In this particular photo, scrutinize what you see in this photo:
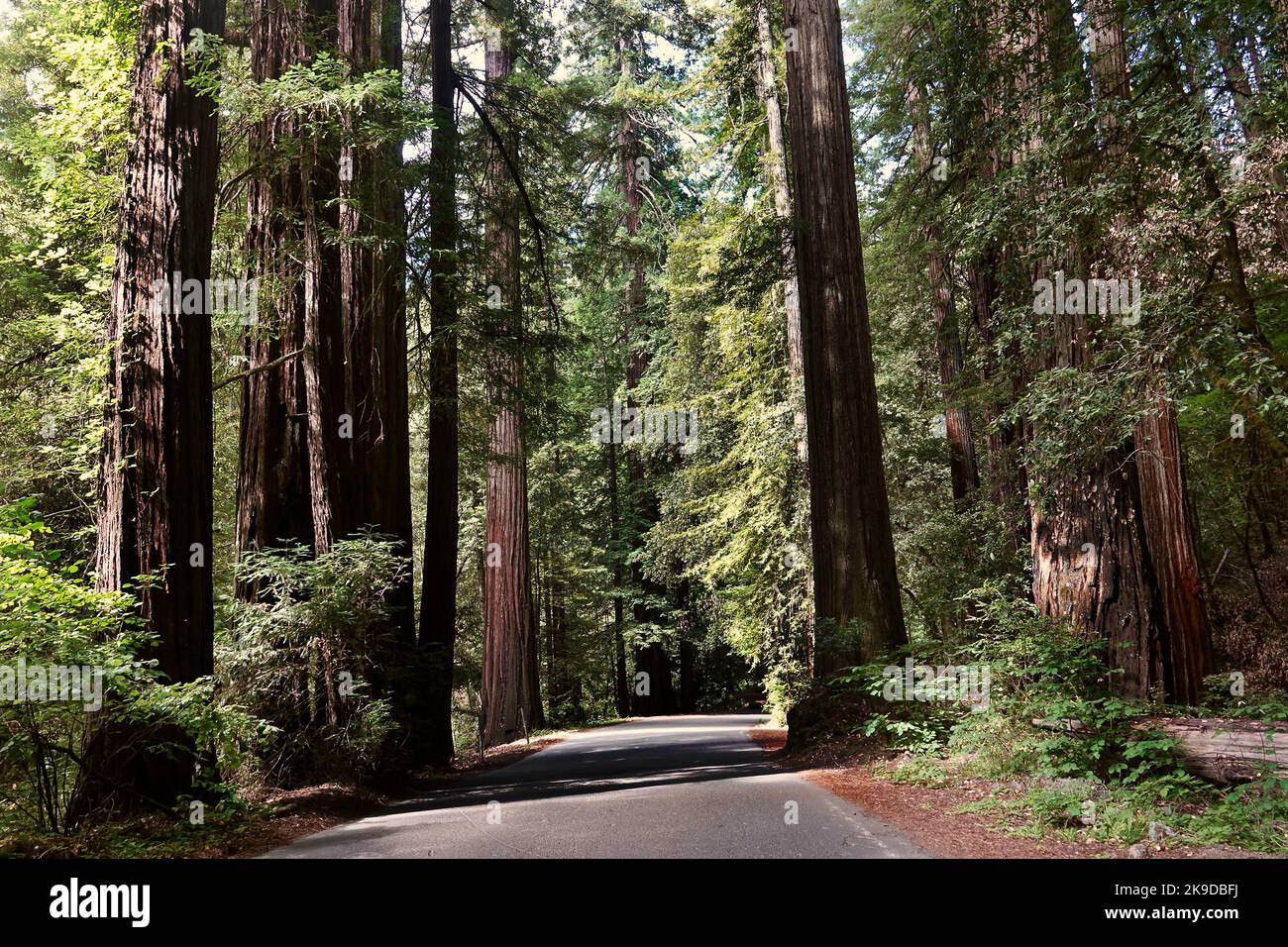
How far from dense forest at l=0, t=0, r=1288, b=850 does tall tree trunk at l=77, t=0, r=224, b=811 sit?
1.2 inches

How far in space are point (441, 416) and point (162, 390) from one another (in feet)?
19.1

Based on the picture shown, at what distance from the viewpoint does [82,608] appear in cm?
638

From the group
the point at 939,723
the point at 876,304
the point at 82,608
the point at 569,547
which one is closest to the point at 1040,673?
the point at 939,723

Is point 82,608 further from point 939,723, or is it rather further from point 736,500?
point 736,500

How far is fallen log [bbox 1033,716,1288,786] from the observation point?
6027 millimetres

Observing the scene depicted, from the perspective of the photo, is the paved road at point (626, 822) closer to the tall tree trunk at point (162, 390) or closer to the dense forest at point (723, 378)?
the dense forest at point (723, 378)

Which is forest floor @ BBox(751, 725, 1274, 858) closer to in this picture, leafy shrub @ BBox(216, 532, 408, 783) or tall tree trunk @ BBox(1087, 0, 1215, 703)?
tall tree trunk @ BBox(1087, 0, 1215, 703)

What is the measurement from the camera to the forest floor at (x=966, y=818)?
487 centimetres

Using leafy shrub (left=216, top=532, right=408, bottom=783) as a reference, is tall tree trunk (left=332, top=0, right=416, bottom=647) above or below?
above

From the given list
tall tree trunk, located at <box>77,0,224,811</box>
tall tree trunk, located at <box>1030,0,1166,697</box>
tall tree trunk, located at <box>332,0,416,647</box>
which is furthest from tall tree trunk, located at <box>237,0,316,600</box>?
tall tree trunk, located at <box>1030,0,1166,697</box>

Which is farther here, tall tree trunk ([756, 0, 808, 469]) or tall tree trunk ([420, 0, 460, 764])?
tall tree trunk ([756, 0, 808, 469])

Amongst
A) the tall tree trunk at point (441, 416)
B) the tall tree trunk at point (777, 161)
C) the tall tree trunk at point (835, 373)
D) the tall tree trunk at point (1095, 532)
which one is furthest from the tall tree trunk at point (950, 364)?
the tall tree trunk at point (441, 416)

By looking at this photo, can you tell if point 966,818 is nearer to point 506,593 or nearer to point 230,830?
point 230,830

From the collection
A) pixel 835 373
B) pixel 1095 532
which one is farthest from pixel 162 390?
pixel 1095 532
